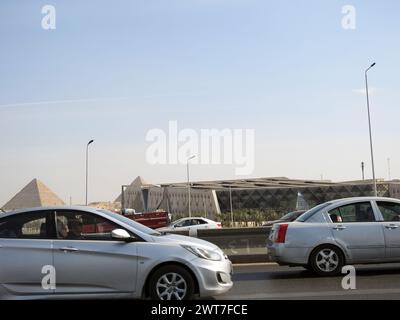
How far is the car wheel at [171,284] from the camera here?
7.17 metres

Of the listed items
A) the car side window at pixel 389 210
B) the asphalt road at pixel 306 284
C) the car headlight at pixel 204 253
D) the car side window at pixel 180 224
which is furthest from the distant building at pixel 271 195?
the car headlight at pixel 204 253

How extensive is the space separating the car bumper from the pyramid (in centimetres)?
12548

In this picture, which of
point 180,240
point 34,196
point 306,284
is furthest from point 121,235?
point 34,196

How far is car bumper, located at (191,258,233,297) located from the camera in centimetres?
718

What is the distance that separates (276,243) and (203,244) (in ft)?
10.8

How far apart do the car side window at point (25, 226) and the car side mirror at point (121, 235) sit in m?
0.96

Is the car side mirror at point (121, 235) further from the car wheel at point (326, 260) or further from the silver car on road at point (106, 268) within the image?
the car wheel at point (326, 260)

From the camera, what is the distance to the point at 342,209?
1056 cm

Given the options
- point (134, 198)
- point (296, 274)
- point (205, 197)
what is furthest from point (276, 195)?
point (296, 274)

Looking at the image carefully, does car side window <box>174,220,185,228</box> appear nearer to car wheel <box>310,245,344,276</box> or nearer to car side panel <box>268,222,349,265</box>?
car side panel <box>268,222,349,265</box>

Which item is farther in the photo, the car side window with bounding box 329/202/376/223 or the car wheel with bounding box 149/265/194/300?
the car side window with bounding box 329/202/376/223

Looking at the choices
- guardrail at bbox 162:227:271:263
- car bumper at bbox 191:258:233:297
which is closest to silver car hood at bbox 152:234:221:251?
car bumper at bbox 191:258:233:297

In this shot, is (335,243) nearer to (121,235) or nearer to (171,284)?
(171,284)

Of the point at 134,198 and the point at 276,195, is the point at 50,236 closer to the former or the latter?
the point at 276,195
